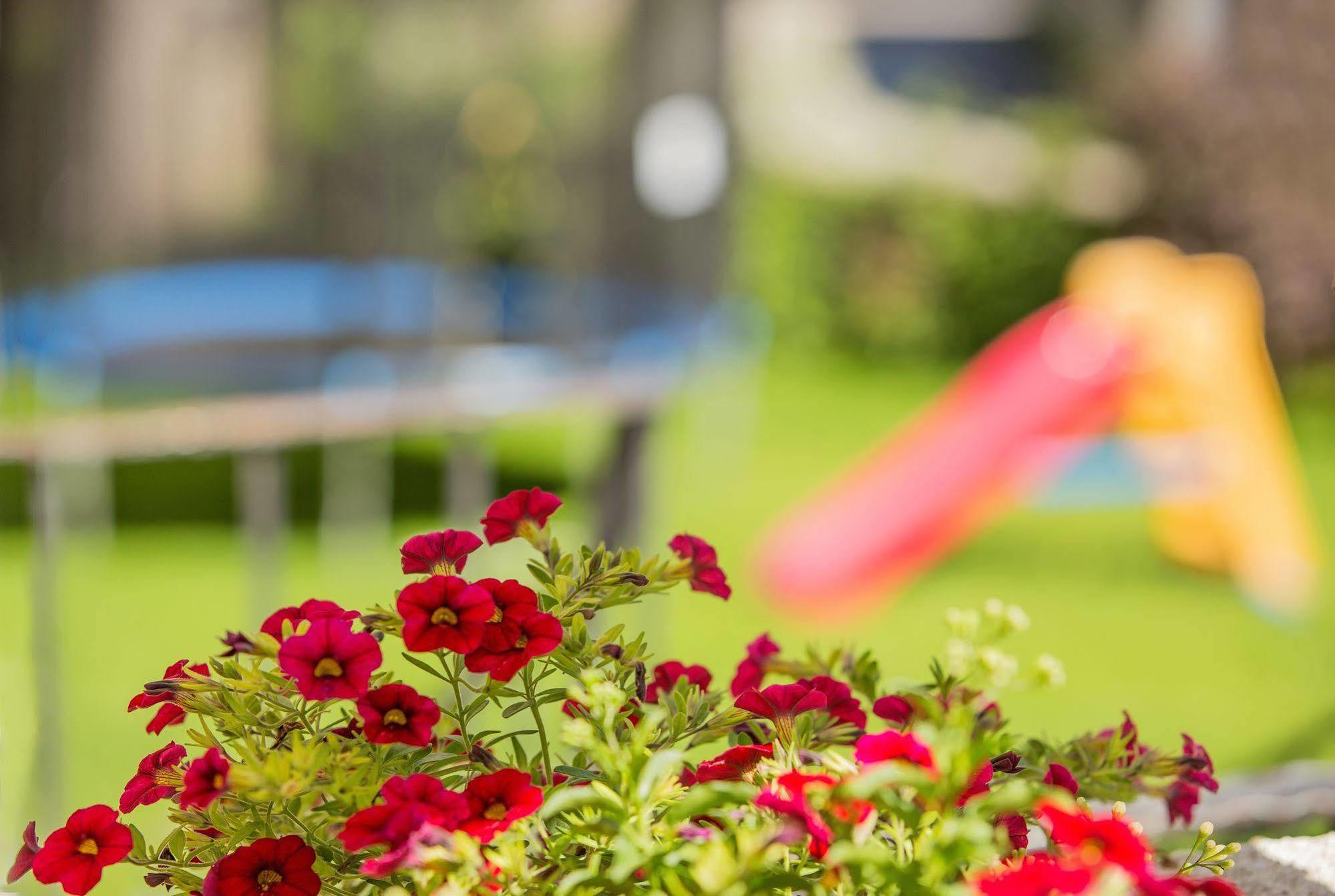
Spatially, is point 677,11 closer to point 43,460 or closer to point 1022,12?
point 43,460

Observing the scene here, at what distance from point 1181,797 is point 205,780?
0.64 meters

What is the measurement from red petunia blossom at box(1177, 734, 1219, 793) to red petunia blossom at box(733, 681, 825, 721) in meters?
0.25

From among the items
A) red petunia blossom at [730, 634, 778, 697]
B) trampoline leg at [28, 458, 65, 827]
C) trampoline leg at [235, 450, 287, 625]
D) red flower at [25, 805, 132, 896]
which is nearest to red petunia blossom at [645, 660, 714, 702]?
red petunia blossom at [730, 634, 778, 697]

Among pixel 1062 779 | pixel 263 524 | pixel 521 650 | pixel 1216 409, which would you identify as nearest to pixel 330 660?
pixel 521 650

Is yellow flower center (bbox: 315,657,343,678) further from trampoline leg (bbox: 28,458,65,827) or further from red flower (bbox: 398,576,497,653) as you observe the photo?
trampoline leg (bbox: 28,458,65,827)

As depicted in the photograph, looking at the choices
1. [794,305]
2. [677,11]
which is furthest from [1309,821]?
Answer: [794,305]

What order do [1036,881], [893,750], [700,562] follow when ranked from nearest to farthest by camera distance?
[1036,881] → [893,750] → [700,562]

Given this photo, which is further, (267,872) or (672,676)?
(672,676)

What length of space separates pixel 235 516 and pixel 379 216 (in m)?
1.59

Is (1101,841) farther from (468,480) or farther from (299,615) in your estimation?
(468,480)

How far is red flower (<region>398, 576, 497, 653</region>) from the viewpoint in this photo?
0.91m

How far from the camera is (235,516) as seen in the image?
24.2 feet

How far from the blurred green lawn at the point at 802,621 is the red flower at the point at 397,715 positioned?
195 centimetres

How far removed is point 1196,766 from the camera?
1021 millimetres
